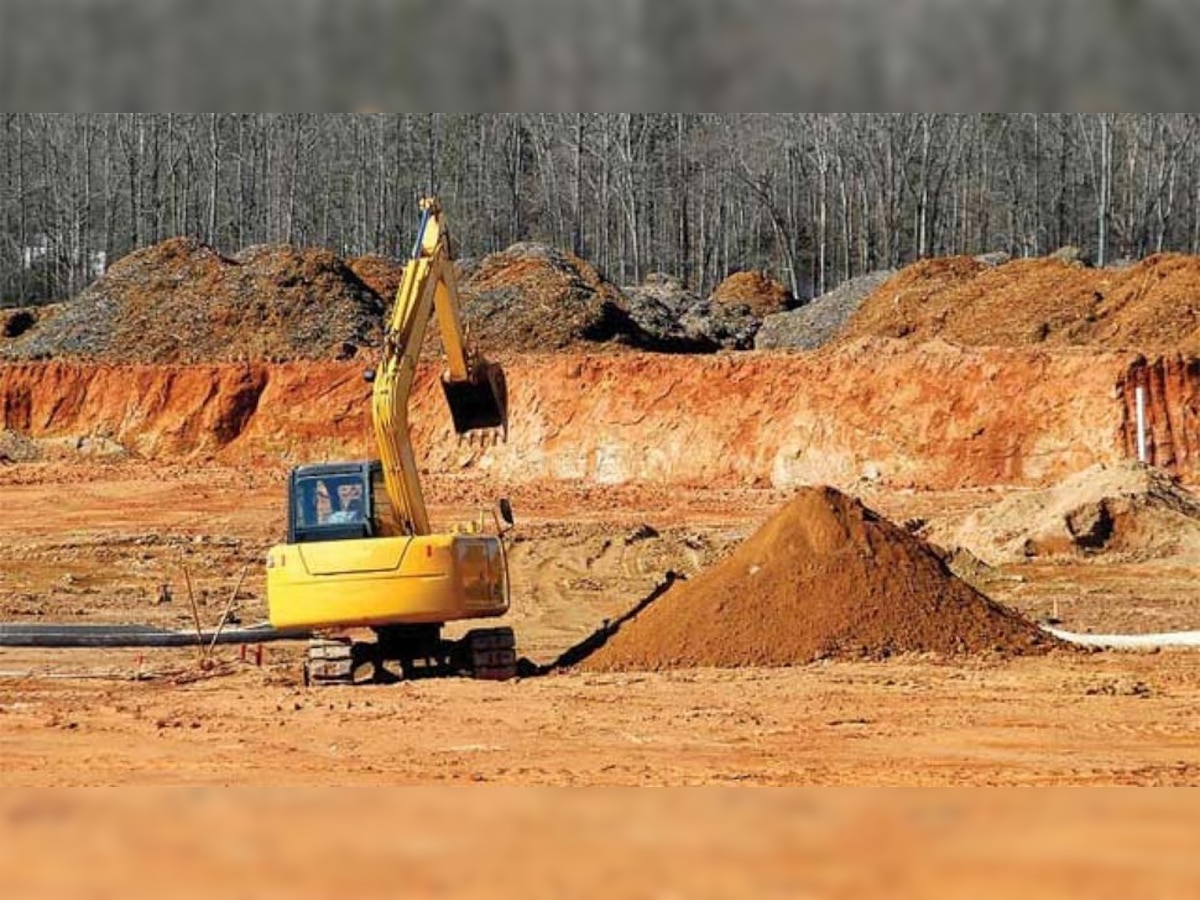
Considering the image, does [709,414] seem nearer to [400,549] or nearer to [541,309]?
[541,309]

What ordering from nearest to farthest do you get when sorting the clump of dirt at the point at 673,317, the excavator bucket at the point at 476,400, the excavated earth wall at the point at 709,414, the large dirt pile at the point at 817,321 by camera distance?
the excavator bucket at the point at 476,400 → the excavated earth wall at the point at 709,414 → the clump of dirt at the point at 673,317 → the large dirt pile at the point at 817,321

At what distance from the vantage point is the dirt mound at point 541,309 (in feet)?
151

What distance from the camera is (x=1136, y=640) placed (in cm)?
1905

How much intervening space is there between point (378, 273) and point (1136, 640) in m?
38.0

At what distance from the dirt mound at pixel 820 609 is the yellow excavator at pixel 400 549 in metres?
1.65

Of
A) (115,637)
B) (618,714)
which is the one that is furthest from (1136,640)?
(115,637)

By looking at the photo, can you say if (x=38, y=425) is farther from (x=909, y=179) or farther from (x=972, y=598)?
(x=909, y=179)

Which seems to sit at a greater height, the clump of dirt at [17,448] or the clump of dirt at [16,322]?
the clump of dirt at [16,322]

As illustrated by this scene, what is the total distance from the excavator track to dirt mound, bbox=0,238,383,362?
2778 centimetres

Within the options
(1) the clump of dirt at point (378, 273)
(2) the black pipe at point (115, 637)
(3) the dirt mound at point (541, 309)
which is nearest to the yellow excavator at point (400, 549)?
(2) the black pipe at point (115, 637)

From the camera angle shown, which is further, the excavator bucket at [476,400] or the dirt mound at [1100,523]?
the dirt mound at [1100,523]

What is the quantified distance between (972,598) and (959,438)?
17936 mm

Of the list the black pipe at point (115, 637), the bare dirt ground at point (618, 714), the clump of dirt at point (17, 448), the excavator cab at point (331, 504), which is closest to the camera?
the bare dirt ground at point (618, 714)

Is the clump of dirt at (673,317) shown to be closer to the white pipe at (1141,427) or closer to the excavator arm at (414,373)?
the white pipe at (1141,427)
